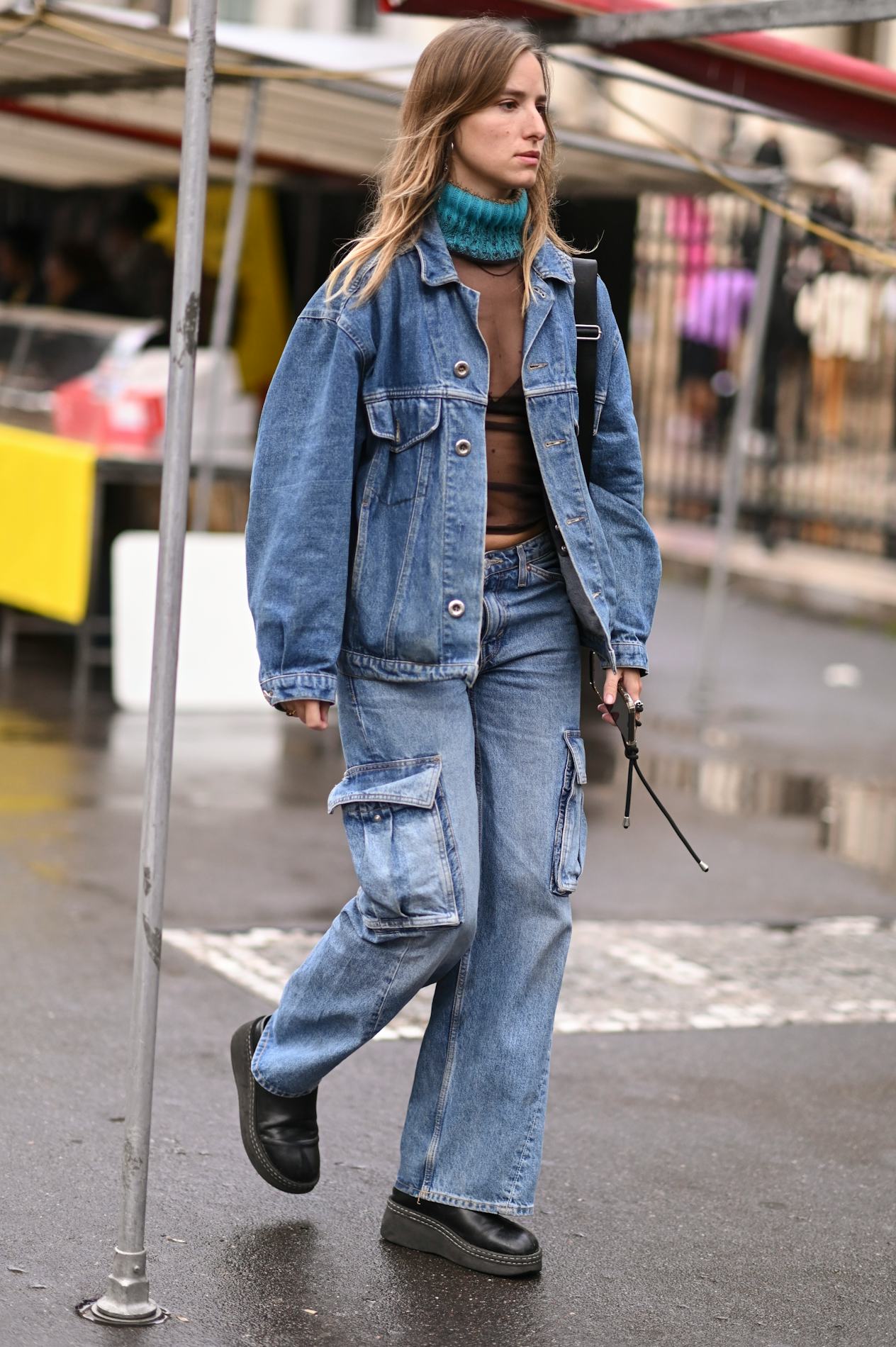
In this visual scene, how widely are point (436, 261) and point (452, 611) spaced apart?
58cm

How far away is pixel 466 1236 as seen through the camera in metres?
3.56

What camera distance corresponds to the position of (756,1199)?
402 cm

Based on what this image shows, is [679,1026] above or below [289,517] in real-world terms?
below

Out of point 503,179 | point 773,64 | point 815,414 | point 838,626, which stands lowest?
point 838,626

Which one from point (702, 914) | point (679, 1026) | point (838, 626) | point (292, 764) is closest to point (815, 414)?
point (838, 626)

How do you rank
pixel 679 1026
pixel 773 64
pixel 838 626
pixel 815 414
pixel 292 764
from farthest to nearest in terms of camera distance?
pixel 815 414
pixel 838 626
pixel 292 764
pixel 773 64
pixel 679 1026

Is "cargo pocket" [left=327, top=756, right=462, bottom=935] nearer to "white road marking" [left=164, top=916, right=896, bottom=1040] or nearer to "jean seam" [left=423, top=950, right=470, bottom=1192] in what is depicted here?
"jean seam" [left=423, top=950, right=470, bottom=1192]

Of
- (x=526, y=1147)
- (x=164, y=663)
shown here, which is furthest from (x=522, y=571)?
(x=526, y=1147)

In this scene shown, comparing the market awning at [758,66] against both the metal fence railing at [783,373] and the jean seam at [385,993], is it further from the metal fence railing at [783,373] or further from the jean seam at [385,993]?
the metal fence railing at [783,373]

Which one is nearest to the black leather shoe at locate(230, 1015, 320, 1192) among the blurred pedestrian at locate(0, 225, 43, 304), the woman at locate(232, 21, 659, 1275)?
the woman at locate(232, 21, 659, 1275)

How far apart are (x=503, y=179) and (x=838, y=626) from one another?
10.1 m

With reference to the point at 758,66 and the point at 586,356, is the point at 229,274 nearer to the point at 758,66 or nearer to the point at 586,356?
the point at 758,66

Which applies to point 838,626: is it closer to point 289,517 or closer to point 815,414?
point 815,414

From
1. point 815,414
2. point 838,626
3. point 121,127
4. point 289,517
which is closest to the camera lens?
point 289,517
